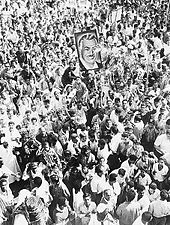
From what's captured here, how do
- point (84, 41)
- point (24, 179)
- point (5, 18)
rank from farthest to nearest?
point (5, 18) < point (84, 41) < point (24, 179)

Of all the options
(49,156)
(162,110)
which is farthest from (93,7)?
(49,156)

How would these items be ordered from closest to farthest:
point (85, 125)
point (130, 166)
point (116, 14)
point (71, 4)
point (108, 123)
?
point (130, 166) < point (108, 123) < point (85, 125) < point (116, 14) < point (71, 4)

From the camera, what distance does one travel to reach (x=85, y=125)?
32.3ft

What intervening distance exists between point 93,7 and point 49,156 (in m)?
10.8

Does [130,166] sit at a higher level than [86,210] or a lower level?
higher

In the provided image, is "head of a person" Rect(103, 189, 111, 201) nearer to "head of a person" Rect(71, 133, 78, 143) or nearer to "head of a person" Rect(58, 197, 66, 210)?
"head of a person" Rect(58, 197, 66, 210)

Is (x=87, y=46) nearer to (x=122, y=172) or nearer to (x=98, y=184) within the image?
(x=122, y=172)

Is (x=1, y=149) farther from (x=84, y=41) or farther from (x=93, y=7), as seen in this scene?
(x=93, y=7)

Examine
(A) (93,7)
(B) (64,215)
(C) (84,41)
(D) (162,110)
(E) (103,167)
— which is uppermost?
(A) (93,7)

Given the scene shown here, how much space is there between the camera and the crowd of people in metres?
7.20

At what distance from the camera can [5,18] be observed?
17391 mm

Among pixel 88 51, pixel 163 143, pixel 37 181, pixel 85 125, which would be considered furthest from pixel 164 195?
pixel 88 51

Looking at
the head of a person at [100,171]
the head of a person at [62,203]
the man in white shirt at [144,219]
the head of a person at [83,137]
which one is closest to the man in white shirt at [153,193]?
the man in white shirt at [144,219]

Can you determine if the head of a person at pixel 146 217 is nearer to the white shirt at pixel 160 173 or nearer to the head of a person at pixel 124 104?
the white shirt at pixel 160 173
